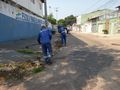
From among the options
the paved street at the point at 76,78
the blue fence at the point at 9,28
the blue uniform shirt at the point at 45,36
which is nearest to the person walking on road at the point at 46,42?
the blue uniform shirt at the point at 45,36

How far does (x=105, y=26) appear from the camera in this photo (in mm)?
60750

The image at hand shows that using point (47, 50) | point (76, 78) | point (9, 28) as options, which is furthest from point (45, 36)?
point (9, 28)

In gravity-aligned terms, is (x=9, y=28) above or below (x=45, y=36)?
above

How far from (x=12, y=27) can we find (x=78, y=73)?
14.2 metres

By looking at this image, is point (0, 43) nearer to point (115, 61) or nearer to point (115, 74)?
point (115, 61)

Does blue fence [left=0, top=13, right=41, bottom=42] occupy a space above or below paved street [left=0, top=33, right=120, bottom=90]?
above

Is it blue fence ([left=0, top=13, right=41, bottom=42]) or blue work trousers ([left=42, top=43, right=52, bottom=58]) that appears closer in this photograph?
blue work trousers ([left=42, top=43, right=52, bottom=58])

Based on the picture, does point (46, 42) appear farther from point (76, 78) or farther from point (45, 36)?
point (76, 78)

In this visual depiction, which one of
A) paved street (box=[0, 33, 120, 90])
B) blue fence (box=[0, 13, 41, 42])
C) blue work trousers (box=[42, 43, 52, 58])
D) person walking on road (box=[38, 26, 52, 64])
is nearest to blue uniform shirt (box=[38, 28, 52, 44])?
person walking on road (box=[38, 26, 52, 64])

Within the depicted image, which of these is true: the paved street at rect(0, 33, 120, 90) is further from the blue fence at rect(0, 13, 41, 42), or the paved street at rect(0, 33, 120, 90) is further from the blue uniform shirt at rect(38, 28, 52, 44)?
the blue fence at rect(0, 13, 41, 42)

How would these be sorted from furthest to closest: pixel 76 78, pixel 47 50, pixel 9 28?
pixel 9 28 < pixel 47 50 < pixel 76 78

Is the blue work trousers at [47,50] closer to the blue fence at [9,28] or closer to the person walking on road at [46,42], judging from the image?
the person walking on road at [46,42]

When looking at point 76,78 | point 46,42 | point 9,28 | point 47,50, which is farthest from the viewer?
point 9,28

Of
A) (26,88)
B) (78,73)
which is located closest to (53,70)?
(78,73)
